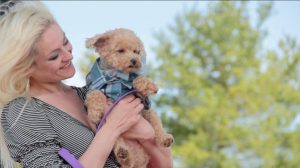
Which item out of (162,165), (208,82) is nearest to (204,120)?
(208,82)

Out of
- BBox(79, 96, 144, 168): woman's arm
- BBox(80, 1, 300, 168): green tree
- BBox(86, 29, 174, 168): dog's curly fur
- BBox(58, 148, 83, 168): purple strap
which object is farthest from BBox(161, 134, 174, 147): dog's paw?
BBox(80, 1, 300, 168): green tree

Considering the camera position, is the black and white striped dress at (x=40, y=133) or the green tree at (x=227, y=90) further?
the green tree at (x=227, y=90)

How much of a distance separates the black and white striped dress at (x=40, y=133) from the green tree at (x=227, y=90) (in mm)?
9497

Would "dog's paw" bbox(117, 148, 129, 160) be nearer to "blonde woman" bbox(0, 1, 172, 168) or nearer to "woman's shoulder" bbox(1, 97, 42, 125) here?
"blonde woman" bbox(0, 1, 172, 168)

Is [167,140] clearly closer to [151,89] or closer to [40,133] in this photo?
[151,89]

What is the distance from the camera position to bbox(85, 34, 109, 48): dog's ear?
1.92m

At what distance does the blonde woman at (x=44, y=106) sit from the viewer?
5.51 feet

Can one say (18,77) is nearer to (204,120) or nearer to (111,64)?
(111,64)

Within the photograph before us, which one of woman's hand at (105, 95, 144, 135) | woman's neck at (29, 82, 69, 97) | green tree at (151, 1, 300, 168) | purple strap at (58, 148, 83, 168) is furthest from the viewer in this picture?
green tree at (151, 1, 300, 168)

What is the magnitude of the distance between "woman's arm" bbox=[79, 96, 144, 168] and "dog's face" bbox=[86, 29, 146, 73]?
107 millimetres

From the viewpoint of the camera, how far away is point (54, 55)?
1.79 meters

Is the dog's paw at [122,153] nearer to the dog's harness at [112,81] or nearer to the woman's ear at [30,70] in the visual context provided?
the dog's harness at [112,81]

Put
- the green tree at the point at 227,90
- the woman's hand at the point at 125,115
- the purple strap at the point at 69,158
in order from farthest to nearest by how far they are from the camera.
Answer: the green tree at the point at 227,90 → the woman's hand at the point at 125,115 → the purple strap at the point at 69,158

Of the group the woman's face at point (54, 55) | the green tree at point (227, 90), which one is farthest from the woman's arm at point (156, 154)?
the green tree at point (227, 90)
